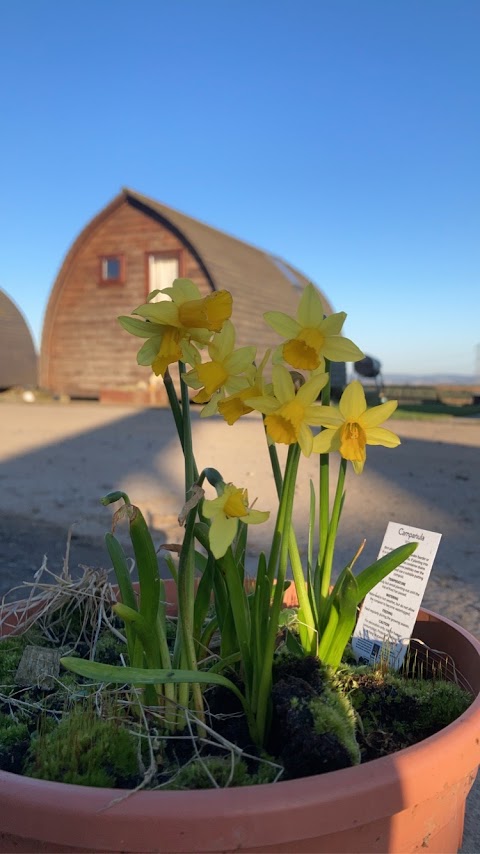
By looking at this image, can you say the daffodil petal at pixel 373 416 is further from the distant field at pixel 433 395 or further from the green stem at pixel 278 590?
the distant field at pixel 433 395

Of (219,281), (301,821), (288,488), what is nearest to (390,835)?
(301,821)

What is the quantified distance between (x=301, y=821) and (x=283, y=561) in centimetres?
33

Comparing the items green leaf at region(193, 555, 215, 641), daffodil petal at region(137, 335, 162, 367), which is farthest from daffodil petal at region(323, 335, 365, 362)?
green leaf at region(193, 555, 215, 641)

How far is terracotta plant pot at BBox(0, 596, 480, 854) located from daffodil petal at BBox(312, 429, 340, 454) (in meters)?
0.37

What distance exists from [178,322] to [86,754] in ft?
1.78

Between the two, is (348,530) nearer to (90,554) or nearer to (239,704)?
(90,554)

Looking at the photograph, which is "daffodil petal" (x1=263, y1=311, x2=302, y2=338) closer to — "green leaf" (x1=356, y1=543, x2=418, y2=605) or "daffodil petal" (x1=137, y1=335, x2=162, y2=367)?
"daffodil petal" (x1=137, y1=335, x2=162, y2=367)

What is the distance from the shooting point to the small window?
11883 mm

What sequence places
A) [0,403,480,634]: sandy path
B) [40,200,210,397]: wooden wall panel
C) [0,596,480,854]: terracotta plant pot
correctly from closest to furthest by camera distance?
1. [0,596,480,854]: terracotta plant pot
2. [0,403,480,634]: sandy path
3. [40,200,210,397]: wooden wall panel

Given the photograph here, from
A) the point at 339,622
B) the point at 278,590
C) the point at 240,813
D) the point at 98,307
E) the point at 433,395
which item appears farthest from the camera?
the point at 433,395

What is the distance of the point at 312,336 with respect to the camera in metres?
0.82

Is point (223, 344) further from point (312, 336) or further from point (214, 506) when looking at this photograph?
point (214, 506)

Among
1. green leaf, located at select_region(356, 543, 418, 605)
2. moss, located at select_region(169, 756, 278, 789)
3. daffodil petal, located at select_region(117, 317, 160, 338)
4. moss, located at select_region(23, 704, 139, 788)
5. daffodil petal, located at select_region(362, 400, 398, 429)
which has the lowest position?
moss, located at select_region(169, 756, 278, 789)

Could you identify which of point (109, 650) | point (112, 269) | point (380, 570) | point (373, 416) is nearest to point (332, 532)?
point (380, 570)
